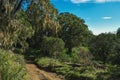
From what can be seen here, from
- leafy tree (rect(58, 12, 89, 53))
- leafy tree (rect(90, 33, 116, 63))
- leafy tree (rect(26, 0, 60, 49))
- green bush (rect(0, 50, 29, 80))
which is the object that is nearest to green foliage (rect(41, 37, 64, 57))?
leafy tree (rect(90, 33, 116, 63))

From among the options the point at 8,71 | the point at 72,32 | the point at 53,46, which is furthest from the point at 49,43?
the point at 8,71

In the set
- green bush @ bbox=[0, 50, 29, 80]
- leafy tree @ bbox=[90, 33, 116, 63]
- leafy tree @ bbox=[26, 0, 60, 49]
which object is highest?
leafy tree @ bbox=[26, 0, 60, 49]

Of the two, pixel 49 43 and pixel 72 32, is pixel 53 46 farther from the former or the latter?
pixel 72 32

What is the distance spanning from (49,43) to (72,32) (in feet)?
55.3

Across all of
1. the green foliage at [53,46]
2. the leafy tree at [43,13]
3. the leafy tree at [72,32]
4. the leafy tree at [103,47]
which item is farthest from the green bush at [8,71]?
the leafy tree at [72,32]

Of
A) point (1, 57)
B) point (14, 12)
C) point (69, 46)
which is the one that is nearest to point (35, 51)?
point (69, 46)

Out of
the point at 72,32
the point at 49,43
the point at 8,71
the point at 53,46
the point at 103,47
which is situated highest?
the point at 72,32

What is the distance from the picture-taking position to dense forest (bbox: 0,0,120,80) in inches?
935

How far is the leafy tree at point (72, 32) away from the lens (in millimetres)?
65625

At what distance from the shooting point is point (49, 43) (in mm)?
50375

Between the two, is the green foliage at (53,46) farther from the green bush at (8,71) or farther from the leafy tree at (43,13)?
the green bush at (8,71)

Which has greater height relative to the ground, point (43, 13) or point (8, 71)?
point (43, 13)

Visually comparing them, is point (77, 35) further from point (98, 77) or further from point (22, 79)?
point (22, 79)

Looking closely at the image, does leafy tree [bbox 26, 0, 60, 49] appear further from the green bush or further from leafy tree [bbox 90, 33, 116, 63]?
leafy tree [bbox 90, 33, 116, 63]
